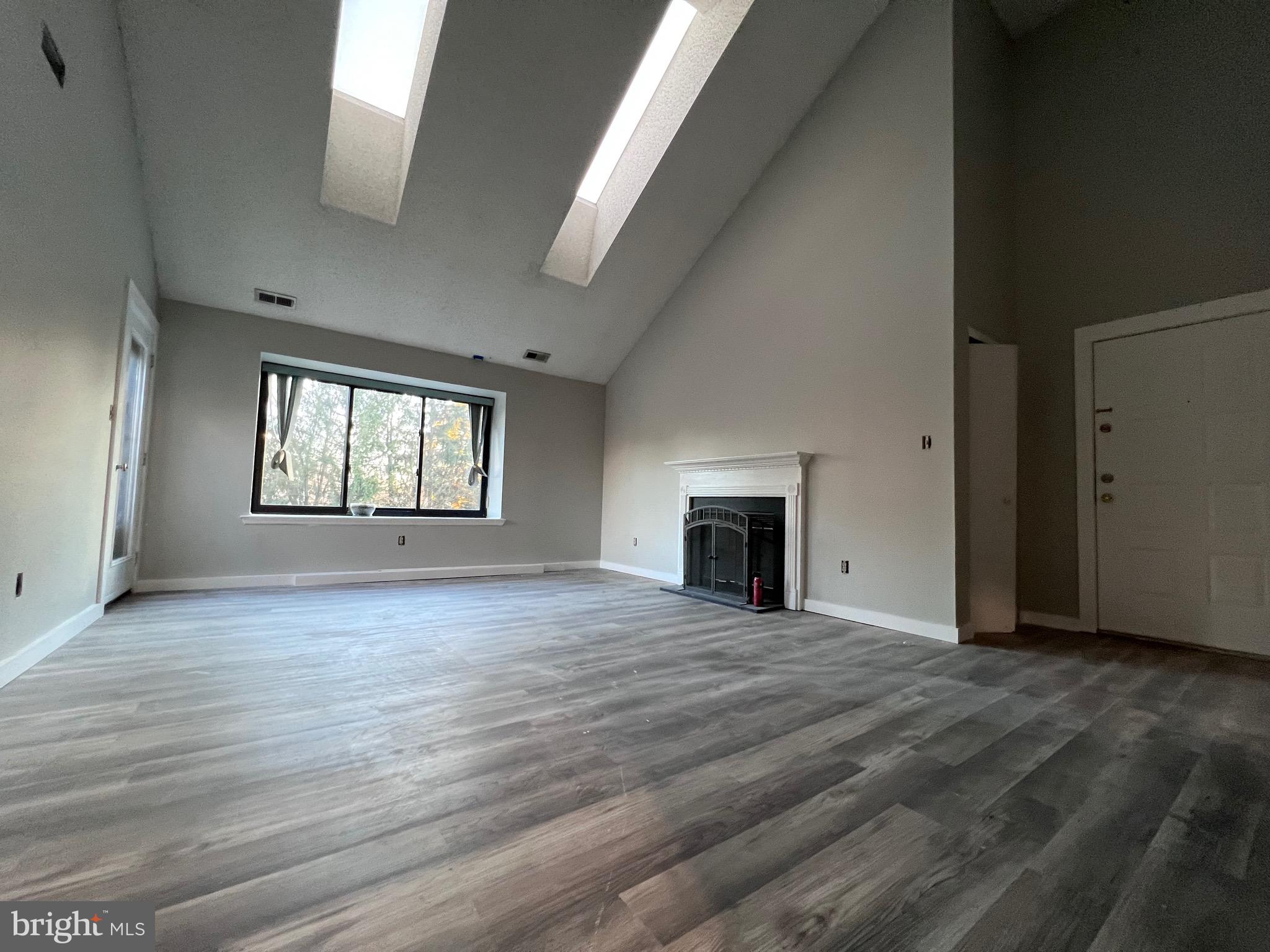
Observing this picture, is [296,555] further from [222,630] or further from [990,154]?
[990,154]

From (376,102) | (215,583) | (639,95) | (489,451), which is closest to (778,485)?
(489,451)

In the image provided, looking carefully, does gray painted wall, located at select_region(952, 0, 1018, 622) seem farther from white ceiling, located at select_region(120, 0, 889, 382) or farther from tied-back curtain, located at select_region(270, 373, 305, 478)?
tied-back curtain, located at select_region(270, 373, 305, 478)

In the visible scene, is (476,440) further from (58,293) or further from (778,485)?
(58,293)

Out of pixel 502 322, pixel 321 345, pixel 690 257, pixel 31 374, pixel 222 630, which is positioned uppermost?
pixel 690 257

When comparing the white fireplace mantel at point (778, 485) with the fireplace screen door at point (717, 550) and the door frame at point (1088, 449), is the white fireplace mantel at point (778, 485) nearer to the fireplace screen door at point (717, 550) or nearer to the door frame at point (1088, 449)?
the fireplace screen door at point (717, 550)

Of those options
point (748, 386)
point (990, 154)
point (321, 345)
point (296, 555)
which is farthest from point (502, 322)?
point (990, 154)

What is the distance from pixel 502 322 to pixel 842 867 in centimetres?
514

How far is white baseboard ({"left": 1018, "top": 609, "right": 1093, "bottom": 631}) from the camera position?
3582 mm

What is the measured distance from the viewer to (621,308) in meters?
5.57

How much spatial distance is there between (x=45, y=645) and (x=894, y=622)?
4.67m

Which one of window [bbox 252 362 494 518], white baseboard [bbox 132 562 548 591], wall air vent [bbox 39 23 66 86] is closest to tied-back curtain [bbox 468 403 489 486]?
window [bbox 252 362 494 518]

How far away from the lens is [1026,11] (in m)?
3.88

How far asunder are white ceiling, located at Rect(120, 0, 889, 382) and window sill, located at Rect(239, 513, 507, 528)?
1825mm

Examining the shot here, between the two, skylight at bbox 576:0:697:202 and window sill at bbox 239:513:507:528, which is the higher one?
skylight at bbox 576:0:697:202
